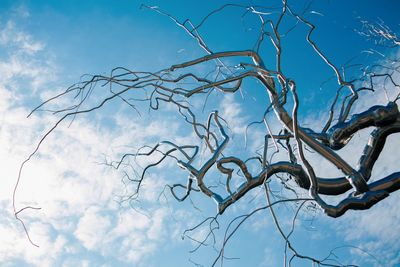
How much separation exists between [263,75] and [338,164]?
30.7 inches

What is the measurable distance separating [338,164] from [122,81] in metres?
1.53

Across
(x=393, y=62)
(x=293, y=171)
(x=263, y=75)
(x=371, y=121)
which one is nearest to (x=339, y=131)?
(x=371, y=121)

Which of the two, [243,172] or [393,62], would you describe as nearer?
[243,172]

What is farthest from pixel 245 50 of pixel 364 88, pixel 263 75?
pixel 364 88

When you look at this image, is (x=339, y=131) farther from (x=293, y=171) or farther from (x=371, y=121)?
(x=293, y=171)

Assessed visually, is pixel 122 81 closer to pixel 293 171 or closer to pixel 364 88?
pixel 293 171

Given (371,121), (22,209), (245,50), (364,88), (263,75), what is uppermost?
(364,88)

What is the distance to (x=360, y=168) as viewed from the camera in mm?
3020

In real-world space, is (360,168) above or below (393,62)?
below

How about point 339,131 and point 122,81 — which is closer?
point 122,81

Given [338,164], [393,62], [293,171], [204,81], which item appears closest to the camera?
[338,164]

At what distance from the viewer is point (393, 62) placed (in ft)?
12.9

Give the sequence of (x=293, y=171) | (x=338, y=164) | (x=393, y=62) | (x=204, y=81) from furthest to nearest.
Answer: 1. (x=393, y=62)
2. (x=204, y=81)
3. (x=293, y=171)
4. (x=338, y=164)

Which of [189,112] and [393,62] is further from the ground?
[393,62]
